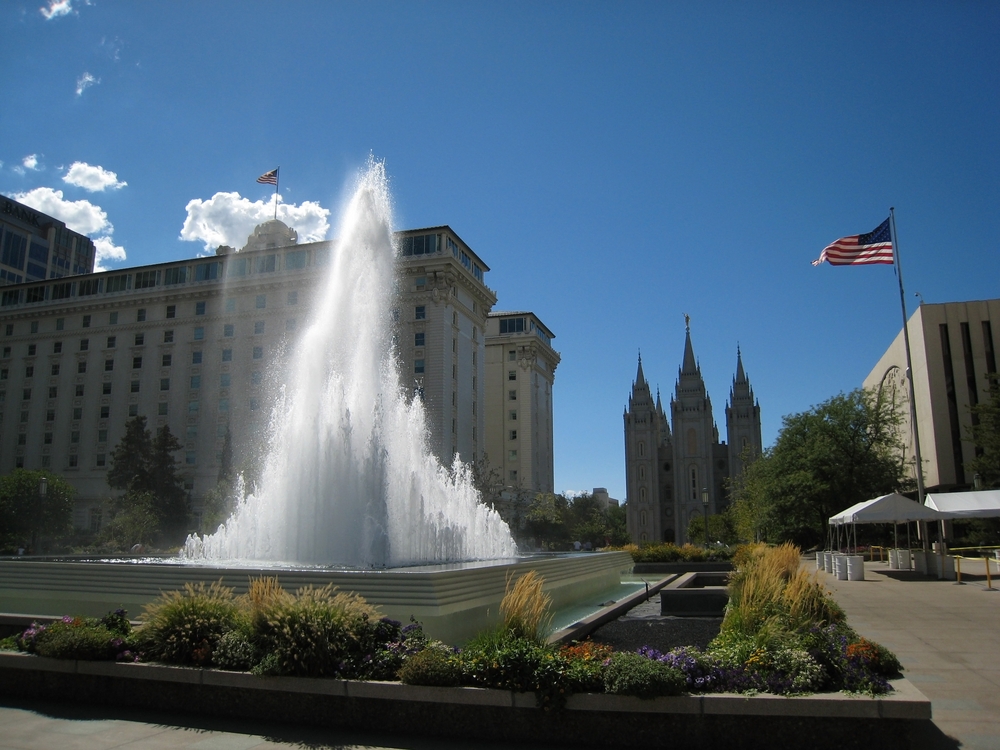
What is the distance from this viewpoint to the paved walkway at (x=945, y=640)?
7.71 m

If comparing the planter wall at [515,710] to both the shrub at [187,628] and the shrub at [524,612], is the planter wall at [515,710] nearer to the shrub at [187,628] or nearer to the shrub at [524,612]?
the shrub at [187,628]

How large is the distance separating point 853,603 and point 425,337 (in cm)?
5275

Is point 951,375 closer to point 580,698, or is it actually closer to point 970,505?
point 970,505

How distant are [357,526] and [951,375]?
5302cm

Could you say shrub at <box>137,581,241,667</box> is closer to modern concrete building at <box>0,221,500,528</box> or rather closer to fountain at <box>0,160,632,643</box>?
fountain at <box>0,160,632,643</box>

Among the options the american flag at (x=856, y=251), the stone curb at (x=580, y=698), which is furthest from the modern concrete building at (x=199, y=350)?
the stone curb at (x=580, y=698)

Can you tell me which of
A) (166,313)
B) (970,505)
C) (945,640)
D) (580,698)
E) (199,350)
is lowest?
(945,640)

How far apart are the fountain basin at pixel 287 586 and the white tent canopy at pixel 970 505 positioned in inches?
664

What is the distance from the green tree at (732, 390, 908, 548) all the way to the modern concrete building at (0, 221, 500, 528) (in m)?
28.1

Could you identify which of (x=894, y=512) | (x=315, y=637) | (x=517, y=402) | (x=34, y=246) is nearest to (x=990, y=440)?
(x=894, y=512)

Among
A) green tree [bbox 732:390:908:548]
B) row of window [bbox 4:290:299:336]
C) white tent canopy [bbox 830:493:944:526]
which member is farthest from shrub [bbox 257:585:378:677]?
row of window [bbox 4:290:299:336]

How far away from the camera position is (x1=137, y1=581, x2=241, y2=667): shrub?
29.2ft

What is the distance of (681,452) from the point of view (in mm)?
145500

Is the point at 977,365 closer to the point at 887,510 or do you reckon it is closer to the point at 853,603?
the point at 887,510
